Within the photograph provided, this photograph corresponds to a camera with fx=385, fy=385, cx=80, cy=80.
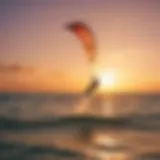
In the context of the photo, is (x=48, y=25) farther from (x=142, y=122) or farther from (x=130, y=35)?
(x=142, y=122)

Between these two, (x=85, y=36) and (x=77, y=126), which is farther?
(x=77, y=126)

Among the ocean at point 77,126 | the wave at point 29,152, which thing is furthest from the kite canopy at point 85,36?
the wave at point 29,152

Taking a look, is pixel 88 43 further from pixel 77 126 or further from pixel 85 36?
pixel 77 126

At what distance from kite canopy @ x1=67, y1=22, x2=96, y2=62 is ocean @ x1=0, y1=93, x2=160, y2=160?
6.3 inches

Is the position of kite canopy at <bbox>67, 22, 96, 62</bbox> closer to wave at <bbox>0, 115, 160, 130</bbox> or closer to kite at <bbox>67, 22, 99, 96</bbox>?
kite at <bbox>67, 22, 99, 96</bbox>

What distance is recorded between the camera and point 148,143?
142 centimetres

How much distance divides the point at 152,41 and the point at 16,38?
500mm

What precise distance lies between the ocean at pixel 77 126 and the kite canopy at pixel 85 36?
0.16 metres

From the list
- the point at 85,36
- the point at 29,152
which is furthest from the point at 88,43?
the point at 29,152

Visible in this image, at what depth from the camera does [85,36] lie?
137 cm

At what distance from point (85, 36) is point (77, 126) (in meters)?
0.37

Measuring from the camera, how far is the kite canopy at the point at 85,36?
137 cm

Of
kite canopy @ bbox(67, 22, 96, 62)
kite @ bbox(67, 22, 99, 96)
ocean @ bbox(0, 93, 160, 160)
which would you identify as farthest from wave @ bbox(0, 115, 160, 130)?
kite canopy @ bbox(67, 22, 96, 62)

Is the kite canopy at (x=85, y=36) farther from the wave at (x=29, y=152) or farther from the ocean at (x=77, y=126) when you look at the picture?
the wave at (x=29, y=152)
